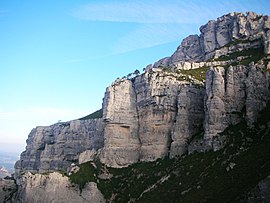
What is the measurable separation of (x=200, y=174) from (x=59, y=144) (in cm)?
7221

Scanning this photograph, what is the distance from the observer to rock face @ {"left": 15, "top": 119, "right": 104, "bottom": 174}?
141 metres

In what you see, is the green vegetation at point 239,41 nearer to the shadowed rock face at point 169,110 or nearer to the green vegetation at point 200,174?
the shadowed rock face at point 169,110

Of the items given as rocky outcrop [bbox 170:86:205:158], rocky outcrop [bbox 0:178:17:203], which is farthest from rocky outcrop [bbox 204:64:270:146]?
rocky outcrop [bbox 0:178:17:203]

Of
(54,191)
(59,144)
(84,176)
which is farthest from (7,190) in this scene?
(59,144)

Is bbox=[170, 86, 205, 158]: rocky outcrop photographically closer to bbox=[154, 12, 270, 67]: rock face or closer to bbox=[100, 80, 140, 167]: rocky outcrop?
bbox=[100, 80, 140, 167]: rocky outcrop

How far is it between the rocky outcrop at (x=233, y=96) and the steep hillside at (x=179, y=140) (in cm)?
22

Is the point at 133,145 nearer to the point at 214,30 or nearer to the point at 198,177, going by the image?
the point at 198,177

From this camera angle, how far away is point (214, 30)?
161 metres

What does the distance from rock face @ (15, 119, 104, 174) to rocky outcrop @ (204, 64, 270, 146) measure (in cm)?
4156

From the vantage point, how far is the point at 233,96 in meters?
98.2

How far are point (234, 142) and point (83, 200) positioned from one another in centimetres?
3914

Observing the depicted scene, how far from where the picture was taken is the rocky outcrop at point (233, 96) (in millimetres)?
93500

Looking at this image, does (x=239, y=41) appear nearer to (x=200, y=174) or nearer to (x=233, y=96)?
(x=233, y=96)

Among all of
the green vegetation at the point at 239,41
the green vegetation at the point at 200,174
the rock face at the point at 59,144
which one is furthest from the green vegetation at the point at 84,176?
the green vegetation at the point at 239,41
